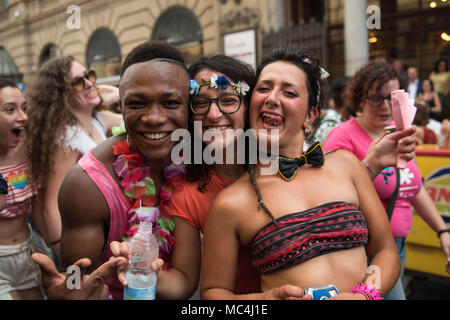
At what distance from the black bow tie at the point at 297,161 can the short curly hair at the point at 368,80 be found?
1089mm

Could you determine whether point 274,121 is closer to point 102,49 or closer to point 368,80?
point 368,80

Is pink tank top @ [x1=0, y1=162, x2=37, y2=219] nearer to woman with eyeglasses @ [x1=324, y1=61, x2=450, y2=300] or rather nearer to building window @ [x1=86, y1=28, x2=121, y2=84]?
woman with eyeglasses @ [x1=324, y1=61, x2=450, y2=300]

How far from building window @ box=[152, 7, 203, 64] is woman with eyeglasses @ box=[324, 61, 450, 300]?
946 centimetres

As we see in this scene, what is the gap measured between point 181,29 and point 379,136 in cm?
1035

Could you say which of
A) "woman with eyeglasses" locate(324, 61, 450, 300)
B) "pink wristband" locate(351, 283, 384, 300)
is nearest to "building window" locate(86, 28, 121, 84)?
"woman with eyeglasses" locate(324, 61, 450, 300)

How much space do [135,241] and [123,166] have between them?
1.31 feet

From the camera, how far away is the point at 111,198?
1574 millimetres

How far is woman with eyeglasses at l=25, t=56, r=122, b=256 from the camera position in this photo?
2250mm

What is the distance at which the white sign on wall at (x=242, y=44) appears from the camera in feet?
34.1

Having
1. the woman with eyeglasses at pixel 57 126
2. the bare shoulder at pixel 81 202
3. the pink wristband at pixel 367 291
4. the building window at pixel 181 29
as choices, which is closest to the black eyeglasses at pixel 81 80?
the woman with eyeglasses at pixel 57 126

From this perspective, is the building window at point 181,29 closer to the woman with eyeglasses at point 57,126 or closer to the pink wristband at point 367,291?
the woman with eyeglasses at point 57,126

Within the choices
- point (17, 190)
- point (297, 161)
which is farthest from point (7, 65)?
point (297, 161)

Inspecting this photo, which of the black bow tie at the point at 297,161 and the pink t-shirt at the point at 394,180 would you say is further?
the pink t-shirt at the point at 394,180

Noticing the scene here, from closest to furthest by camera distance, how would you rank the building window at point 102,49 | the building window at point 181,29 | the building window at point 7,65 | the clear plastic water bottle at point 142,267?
the clear plastic water bottle at point 142,267 < the building window at point 7,65 < the building window at point 102,49 < the building window at point 181,29
